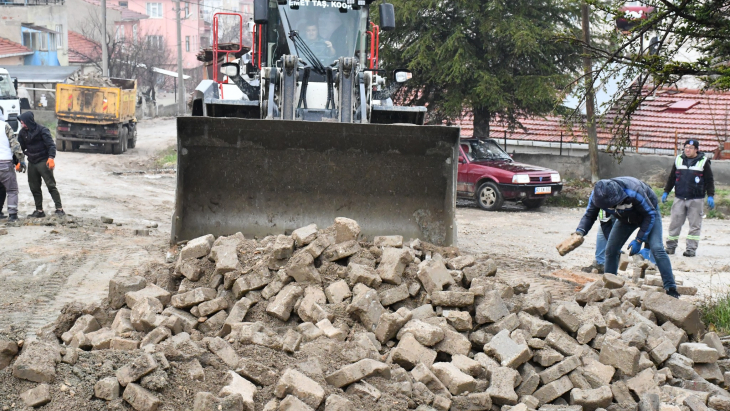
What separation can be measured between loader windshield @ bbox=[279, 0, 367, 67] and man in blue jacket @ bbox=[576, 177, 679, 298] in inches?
159

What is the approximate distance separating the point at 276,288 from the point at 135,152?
19600 millimetres

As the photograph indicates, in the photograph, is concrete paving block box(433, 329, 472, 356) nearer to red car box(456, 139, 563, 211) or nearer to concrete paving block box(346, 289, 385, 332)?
concrete paving block box(346, 289, 385, 332)

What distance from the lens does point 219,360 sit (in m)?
4.91

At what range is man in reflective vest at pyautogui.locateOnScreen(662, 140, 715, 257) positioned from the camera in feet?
33.6

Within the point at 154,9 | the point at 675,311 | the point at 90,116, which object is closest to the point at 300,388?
the point at 675,311

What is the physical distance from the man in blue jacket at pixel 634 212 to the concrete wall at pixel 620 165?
10.6m

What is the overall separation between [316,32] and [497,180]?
21.4 feet

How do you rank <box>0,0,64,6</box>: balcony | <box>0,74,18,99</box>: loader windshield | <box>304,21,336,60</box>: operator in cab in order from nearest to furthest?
<box>304,21,336,60</box>: operator in cab, <box>0,74,18,99</box>: loader windshield, <box>0,0,64,6</box>: balcony

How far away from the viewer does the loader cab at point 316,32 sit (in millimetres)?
9578

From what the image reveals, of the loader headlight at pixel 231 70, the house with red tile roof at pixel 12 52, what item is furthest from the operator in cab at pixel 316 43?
the house with red tile roof at pixel 12 52

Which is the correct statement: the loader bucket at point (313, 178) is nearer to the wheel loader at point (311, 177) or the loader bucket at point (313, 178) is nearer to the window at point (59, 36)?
the wheel loader at point (311, 177)

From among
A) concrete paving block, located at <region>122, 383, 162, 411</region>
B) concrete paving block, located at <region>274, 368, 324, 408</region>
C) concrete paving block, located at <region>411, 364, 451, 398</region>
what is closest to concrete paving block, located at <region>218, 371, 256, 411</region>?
concrete paving block, located at <region>274, 368, 324, 408</region>

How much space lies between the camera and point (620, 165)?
1852cm

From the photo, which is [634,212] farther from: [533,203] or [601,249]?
[533,203]
